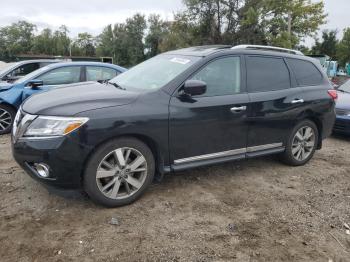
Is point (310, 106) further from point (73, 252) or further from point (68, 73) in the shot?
point (68, 73)

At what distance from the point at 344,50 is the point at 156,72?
42.1 metres

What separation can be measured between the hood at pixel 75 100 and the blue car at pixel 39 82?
280 centimetres

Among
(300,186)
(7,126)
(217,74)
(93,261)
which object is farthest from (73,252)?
(7,126)

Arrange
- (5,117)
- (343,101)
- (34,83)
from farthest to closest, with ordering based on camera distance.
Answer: (343,101)
(5,117)
(34,83)

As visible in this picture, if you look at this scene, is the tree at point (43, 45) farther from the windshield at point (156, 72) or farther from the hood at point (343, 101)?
the windshield at point (156, 72)

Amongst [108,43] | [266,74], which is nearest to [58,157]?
[266,74]

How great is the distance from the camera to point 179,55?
4324 mm

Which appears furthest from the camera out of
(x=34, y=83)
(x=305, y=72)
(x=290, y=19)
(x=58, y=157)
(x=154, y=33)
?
(x=154, y=33)

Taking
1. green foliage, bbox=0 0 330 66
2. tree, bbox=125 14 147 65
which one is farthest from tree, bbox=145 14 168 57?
green foliage, bbox=0 0 330 66

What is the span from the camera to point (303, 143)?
5.03 meters

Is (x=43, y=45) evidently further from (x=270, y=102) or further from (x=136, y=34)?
(x=270, y=102)

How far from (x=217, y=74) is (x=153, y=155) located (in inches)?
50.7

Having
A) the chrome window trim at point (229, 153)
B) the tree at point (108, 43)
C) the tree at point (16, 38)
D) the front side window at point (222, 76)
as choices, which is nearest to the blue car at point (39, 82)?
the front side window at point (222, 76)

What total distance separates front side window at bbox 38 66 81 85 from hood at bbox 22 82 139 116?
3.17 m
